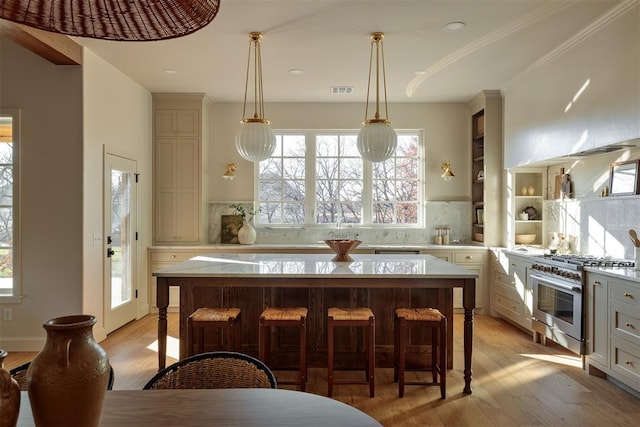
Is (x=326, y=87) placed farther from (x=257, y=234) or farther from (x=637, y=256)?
(x=637, y=256)

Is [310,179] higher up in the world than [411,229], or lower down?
higher up

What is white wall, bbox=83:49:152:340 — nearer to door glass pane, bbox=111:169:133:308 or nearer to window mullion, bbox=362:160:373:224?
door glass pane, bbox=111:169:133:308

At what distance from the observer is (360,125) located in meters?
6.07

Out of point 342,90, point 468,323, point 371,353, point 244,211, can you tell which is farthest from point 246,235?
point 468,323

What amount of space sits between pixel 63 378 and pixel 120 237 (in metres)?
4.22

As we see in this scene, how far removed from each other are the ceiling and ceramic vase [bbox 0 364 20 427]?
2990mm

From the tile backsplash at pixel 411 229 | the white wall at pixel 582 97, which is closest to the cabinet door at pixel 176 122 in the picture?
the tile backsplash at pixel 411 229

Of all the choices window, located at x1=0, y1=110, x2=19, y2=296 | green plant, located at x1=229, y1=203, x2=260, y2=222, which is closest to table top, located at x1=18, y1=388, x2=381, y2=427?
window, located at x1=0, y1=110, x2=19, y2=296

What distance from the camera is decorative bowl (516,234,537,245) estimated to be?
5117 millimetres

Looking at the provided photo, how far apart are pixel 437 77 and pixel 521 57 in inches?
36.3

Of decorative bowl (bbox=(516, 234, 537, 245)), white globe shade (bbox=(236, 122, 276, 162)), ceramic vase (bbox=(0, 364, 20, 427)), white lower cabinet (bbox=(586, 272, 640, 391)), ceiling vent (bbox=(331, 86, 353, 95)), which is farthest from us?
ceiling vent (bbox=(331, 86, 353, 95))

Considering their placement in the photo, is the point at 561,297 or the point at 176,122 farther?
the point at 176,122

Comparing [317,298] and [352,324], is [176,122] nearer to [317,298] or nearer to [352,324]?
[317,298]

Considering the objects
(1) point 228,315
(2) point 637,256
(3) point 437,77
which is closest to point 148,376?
(1) point 228,315
